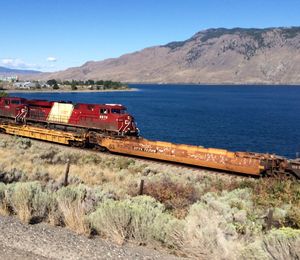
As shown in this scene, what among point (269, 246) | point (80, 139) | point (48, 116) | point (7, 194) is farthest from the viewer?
point (48, 116)

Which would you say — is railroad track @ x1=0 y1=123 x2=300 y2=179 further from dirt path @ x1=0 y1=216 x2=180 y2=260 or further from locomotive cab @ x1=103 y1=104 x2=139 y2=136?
dirt path @ x1=0 y1=216 x2=180 y2=260

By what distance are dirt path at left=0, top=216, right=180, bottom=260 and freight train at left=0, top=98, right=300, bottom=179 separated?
1688 centimetres

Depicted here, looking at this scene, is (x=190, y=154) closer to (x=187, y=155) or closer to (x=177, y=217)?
(x=187, y=155)

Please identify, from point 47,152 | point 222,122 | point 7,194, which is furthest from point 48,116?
point 222,122

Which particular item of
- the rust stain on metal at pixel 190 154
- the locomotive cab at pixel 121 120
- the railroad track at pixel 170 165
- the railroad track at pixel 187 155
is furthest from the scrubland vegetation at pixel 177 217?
the locomotive cab at pixel 121 120

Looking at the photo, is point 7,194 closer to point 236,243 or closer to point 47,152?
point 236,243

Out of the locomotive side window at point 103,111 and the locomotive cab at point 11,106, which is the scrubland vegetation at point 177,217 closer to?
the locomotive side window at point 103,111

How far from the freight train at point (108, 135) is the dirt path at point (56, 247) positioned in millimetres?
16883

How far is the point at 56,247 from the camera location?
28.0ft

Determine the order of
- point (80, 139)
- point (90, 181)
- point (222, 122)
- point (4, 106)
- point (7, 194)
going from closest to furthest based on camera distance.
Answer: point (7, 194)
point (90, 181)
point (80, 139)
point (4, 106)
point (222, 122)

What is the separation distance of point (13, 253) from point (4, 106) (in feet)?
124

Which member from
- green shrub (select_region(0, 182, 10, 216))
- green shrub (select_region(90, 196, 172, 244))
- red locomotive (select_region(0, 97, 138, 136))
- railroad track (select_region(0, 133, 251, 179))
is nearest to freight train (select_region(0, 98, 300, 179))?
red locomotive (select_region(0, 97, 138, 136))

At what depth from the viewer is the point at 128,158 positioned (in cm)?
2955

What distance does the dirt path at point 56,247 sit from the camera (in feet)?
26.9
